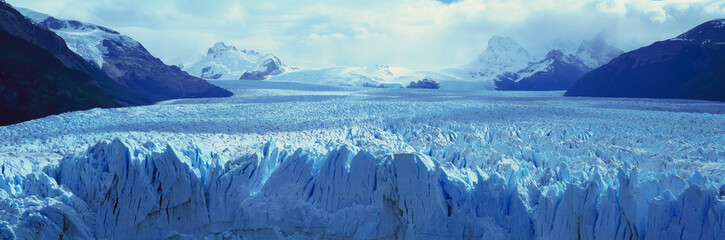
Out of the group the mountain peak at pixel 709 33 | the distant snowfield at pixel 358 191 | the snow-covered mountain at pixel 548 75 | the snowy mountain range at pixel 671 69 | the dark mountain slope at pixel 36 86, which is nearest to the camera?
the distant snowfield at pixel 358 191

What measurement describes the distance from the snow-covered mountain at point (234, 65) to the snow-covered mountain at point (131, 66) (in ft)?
→ 137

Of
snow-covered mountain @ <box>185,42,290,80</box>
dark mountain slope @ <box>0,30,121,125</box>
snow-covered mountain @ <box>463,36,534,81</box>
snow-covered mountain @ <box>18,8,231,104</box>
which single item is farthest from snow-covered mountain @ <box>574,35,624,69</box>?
dark mountain slope @ <box>0,30,121,125</box>

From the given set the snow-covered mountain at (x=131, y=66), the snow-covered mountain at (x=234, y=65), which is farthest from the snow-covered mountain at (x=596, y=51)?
the snow-covered mountain at (x=131, y=66)

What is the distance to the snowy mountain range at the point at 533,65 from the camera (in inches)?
3762

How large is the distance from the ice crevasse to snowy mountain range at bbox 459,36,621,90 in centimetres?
7614

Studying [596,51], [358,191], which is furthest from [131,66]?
[596,51]

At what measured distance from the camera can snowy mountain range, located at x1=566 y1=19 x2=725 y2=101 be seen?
4269cm

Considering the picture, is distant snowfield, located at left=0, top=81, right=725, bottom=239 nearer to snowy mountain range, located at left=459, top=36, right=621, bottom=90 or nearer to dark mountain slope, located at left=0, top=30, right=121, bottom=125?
dark mountain slope, located at left=0, top=30, right=121, bottom=125

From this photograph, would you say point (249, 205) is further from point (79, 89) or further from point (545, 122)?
point (79, 89)

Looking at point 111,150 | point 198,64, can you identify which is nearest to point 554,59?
point 198,64

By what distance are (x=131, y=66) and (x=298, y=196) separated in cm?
4198

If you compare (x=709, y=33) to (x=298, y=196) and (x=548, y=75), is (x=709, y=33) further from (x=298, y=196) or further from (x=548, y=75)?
(x=298, y=196)

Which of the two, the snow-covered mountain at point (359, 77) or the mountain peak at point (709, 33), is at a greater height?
the mountain peak at point (709, 33)

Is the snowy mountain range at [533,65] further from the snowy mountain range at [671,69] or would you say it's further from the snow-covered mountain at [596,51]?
the snowy mountain range at [671,69]
